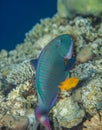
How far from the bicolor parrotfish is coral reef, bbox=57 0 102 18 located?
11.2 feet

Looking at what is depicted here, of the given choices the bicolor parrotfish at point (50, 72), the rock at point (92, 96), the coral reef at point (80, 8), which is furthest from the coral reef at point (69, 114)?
the coral reef at point (80, 8)

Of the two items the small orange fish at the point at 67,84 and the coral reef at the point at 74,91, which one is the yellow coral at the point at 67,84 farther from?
the coral reef at the point at 74,91

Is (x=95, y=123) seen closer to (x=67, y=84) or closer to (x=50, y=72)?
(x=67, y=84)

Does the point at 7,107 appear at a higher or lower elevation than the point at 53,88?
higher

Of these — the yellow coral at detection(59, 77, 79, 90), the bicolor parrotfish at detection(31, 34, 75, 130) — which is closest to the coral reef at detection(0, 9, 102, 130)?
the yellow coral at detection(59, 77, 79, 90)

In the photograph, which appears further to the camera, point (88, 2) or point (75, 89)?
point (88, 2)

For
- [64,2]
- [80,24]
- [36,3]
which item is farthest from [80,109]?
[36,3]

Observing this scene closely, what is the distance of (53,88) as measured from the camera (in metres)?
2.77

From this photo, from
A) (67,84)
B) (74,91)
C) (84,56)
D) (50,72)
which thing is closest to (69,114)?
(74,91)

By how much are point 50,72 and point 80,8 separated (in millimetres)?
3885

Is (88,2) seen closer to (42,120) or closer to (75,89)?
(75,89)

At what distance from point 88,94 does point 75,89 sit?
24 centimetres

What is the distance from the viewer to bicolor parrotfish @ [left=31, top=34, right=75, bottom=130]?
2.67 metres

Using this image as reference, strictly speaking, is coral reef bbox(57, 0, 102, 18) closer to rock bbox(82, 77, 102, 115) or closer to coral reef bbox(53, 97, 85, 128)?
rock bbox(82, 77, 102, 115)
